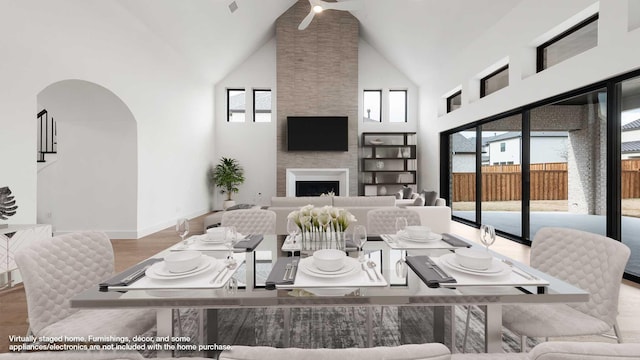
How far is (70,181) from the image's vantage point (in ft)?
15.1

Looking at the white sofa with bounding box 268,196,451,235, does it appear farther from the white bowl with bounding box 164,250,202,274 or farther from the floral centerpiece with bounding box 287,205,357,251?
the white bowl with bounding box 164,250,202,274

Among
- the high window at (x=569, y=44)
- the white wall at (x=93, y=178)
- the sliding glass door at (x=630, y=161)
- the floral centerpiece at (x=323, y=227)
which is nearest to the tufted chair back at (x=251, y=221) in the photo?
the floral centerpiece at (x=323, y=227)

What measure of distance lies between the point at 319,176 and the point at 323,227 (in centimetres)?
646

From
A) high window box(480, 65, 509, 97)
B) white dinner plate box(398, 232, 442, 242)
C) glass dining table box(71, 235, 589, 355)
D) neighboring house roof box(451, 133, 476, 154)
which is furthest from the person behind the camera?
neighboring house roof box(451, 133, 476, 154)

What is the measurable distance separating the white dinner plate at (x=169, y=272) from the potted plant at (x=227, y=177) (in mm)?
6648

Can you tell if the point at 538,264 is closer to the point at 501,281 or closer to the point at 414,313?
the point at 501,281

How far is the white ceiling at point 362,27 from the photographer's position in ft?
15.5

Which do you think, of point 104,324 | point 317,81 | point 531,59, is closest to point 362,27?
point 317,81

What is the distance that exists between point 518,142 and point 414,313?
3671mm

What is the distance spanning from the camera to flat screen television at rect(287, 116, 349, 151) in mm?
7785

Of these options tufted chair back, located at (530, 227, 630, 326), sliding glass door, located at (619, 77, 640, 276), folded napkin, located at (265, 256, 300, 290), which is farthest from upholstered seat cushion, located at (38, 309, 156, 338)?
sliding glass door, located at (619, 77, 640, 276)

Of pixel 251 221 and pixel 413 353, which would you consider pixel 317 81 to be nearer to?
pixel 251 221

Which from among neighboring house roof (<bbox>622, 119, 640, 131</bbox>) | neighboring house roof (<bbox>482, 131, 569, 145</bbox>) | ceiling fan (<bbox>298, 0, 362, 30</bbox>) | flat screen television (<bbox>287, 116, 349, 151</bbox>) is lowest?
neighboring house roof (<bbox>622, 119, 640, 131</bbox>)

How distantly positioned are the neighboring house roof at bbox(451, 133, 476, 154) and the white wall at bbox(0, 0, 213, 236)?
5765 millimetres
